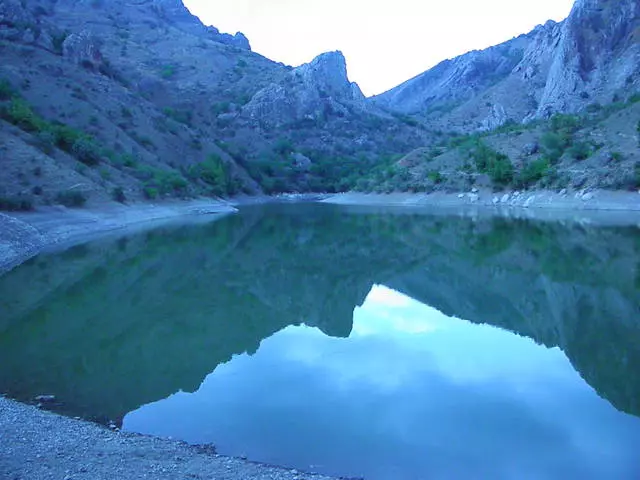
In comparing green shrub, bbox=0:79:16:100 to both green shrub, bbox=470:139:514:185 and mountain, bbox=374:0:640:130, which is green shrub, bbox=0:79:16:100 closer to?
green shrub, bbox=470:139:514:185

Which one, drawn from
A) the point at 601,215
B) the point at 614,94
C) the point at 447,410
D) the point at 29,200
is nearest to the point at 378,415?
the point at 447,410

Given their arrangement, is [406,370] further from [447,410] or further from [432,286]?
[432,286]

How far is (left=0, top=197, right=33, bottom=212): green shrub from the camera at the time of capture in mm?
33062

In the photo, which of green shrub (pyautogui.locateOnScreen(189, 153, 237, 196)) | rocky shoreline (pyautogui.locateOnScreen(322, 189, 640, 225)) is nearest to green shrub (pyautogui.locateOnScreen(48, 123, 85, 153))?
green shrub (pyautogui.locateOnScreen(189, 153, 237, 196))

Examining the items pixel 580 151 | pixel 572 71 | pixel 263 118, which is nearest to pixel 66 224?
pixel 580 151

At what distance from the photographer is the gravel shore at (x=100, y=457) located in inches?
285

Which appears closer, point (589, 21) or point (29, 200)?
point (29, 200)

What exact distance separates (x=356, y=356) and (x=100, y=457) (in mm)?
6655

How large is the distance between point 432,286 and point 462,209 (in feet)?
143

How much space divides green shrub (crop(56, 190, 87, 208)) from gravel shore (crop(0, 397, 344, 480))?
3304 cm

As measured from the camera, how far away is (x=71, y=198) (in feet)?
133

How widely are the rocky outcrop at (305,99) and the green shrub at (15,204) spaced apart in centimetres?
8655

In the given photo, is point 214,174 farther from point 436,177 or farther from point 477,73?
point 477,73

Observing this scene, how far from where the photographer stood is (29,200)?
115 feet
